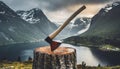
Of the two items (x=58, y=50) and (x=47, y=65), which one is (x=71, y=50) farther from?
(x=47, y=65)

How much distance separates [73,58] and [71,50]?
0.58m

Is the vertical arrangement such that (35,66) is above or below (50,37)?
below

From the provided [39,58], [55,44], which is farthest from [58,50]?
[39,58]

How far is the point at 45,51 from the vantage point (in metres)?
11.3

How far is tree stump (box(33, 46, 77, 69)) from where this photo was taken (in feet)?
35.5

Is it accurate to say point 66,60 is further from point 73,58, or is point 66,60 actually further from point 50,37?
point 50,37

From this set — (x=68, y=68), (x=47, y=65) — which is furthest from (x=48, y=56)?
(x=68, y=68)

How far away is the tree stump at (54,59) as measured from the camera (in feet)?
35.5

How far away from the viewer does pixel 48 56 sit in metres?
10.8

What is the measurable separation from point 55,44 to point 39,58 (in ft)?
3.38

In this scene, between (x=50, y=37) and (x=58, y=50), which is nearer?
(x=50, y=37)

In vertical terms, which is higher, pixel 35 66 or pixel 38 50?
pixel 38 50

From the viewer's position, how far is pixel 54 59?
10.8 meters

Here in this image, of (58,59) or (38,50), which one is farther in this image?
(38,50)
